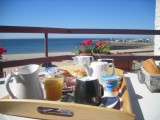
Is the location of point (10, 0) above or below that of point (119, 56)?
above

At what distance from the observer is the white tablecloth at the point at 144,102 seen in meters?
0.67

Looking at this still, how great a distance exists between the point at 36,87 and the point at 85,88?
0.67 ft

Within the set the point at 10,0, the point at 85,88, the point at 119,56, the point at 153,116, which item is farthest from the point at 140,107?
the point at 10,0

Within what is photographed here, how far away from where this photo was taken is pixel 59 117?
0.62 m

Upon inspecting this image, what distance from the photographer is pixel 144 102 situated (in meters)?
0.80

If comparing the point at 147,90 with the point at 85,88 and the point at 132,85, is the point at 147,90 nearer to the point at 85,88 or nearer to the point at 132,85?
the point at 132,85

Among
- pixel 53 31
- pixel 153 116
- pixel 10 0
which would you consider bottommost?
pixel 153 116

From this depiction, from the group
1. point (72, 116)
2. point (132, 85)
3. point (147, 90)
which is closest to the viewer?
point (72, 116)

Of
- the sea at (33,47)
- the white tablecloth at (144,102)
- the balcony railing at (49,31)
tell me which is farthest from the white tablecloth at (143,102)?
the sea at (33,47)

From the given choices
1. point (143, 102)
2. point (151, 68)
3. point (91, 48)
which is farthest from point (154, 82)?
point (91, 48)

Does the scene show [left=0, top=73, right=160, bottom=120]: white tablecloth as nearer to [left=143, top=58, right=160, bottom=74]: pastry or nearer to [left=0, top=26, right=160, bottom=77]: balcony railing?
[left=143, top=58, right=160, bottom=74]: pastry

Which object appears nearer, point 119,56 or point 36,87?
point 36,87

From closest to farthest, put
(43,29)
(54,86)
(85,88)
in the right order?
(85,88)
(54,86)
(43,29)

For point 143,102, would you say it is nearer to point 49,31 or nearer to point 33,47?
point 49,31
